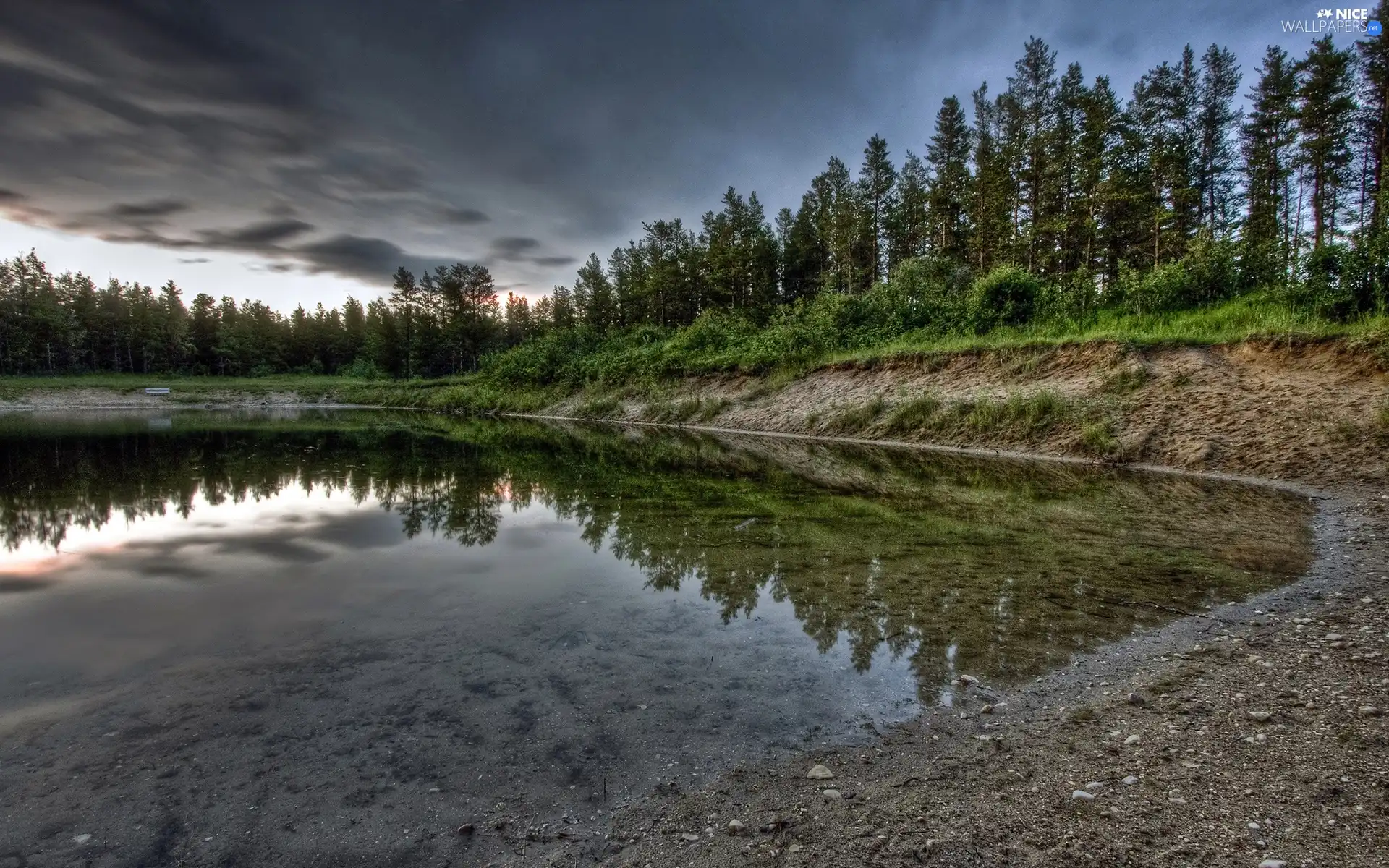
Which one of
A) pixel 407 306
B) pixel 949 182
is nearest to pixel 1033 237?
pixel 949 182

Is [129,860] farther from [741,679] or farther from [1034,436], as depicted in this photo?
[1034,436]

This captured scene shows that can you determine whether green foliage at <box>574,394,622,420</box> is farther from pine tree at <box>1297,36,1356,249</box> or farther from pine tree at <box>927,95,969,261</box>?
pine tree at <box>1297,36,1356,249</box>

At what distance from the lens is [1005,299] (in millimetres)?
25422

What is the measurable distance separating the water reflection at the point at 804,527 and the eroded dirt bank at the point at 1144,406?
1967 mm

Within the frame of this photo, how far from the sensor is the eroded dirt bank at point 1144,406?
12.8m

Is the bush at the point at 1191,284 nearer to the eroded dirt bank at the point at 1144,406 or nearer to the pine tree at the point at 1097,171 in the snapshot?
the eroded dirt bank at the point at 1144,406

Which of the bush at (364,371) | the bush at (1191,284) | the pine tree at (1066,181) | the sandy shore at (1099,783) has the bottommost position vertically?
the sandy shore at (1099,783)

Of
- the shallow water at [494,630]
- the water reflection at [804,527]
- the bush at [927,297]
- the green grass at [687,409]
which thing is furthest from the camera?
the green grass at [687,409]

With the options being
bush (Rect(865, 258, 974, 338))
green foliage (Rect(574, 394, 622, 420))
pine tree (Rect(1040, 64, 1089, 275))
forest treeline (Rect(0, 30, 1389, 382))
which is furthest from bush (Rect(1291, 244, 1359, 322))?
green foliage (Rect(574, 394, 622, 420))

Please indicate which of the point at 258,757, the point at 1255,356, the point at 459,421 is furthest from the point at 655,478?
the point at 459,421

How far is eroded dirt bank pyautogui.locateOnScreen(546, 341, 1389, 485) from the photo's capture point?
1279 cm

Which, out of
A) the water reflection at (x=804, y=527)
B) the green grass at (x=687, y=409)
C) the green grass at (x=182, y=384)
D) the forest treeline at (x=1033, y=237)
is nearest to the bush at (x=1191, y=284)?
the forest treeline at (x=1033, y=237)

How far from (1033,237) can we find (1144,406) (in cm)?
2657

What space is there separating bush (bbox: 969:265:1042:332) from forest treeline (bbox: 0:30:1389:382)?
8 cm
